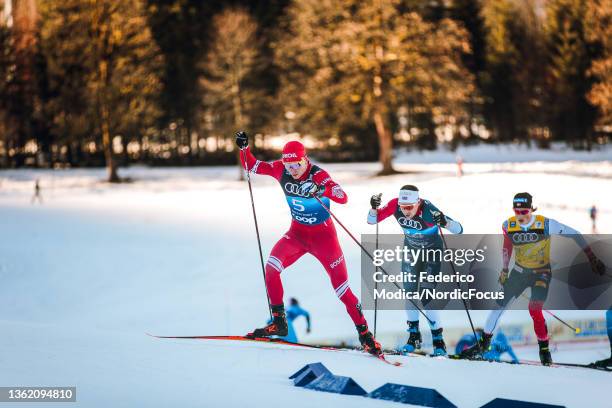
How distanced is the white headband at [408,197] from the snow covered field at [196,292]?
1670mm

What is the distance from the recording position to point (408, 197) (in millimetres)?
5828

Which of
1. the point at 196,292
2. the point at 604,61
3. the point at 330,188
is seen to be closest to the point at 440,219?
the point at 330,188

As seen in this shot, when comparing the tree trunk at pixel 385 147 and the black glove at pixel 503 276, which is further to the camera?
the tree trunk at pixel 385 147

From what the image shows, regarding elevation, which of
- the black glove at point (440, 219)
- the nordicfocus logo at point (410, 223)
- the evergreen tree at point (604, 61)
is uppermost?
the evergreen tree at point (604, 61)

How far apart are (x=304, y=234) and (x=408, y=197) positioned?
1157 mm

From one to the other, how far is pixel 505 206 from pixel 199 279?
8442 millimetres

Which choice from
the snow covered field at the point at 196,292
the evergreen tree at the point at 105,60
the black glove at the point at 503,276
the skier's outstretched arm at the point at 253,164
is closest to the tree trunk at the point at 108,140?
the evergreen tree at the point at 105,60

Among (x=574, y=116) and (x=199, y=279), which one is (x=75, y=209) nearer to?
(x=199, y=279)

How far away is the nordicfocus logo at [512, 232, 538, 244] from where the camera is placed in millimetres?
5648

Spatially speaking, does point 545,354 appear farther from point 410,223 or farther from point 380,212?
point 380,212

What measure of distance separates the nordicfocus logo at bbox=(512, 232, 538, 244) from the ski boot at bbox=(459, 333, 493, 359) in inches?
44.0

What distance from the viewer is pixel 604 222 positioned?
43.0ft

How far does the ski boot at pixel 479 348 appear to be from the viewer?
6078 mm

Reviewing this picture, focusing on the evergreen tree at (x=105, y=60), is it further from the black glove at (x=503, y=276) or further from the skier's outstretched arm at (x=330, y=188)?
the black glove at (x=503, y=276)
